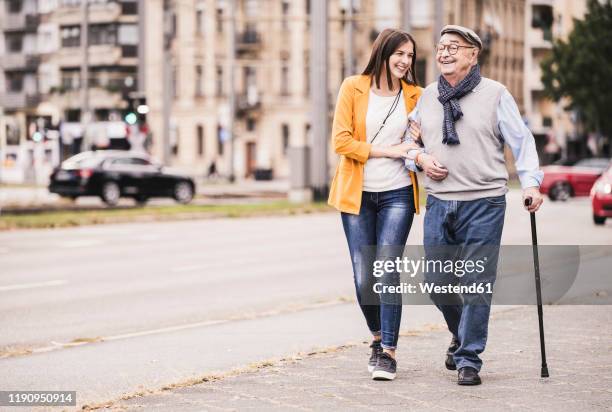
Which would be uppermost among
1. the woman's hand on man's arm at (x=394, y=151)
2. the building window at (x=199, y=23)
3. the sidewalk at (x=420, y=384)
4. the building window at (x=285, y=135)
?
the building window at (x=199, y=23)

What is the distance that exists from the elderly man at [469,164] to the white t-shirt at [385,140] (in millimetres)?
221

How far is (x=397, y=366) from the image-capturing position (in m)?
7.93

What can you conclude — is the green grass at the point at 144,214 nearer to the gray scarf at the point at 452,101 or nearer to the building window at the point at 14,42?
the gray scarf at the point at 452,101

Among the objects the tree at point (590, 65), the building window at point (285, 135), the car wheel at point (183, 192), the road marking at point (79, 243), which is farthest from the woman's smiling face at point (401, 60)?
the building window at point (285, 135)

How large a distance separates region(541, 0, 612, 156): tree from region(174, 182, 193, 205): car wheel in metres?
22.5

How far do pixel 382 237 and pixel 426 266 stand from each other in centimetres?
30

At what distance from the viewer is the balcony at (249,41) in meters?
80.2

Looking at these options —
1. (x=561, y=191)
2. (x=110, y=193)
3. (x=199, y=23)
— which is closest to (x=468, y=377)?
(x=110, y=193)

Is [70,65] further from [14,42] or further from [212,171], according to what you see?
[212,171]

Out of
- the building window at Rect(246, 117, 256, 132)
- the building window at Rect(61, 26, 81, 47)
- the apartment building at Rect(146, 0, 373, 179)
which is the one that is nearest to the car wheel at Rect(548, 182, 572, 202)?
the apartment building at Rect(146, 0, 373, 179)

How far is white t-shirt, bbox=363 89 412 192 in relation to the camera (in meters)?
7.64

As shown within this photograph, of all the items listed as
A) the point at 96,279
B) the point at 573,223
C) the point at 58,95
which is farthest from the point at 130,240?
the point at 58,95

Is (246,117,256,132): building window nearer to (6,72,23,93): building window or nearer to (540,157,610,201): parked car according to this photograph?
(6,72,23,93): building window

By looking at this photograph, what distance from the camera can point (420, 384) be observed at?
7.24m
